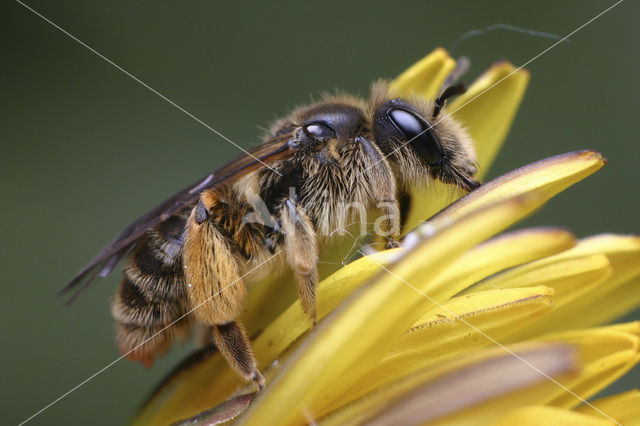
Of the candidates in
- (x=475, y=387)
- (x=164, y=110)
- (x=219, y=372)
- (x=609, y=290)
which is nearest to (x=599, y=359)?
(x=609, y=290)

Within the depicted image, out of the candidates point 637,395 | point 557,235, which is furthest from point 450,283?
point 637,395

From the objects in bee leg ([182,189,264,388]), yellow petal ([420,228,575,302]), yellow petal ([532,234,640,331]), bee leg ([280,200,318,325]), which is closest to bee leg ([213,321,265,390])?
bee leg ([182,189,264,388])

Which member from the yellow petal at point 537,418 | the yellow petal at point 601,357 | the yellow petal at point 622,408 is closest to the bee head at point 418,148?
the yellow petal at point 601,357

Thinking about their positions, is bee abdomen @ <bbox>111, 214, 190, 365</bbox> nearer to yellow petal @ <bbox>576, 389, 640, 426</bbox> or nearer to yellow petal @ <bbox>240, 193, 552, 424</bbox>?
yellow petal @ <bbox>240, 193, 552, 424</bbox>

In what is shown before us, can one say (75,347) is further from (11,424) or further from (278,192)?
(278,192)

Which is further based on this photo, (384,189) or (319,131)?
(319,131)

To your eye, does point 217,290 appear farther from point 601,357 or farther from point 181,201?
point 601,357
